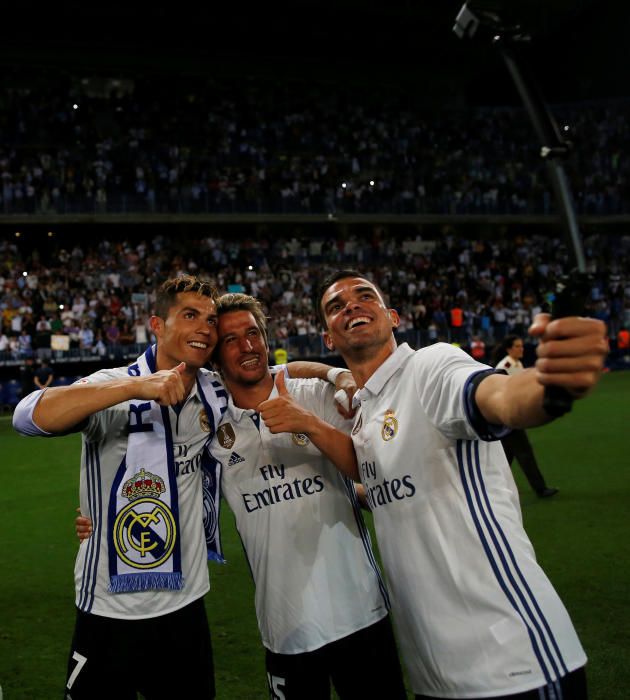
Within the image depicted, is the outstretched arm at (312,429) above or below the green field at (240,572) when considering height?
above

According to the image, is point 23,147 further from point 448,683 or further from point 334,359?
point 448,683

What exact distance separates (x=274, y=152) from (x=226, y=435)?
111 feet

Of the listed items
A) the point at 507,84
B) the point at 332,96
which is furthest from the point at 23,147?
the point at 507,84

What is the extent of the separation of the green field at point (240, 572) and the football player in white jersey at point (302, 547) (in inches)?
18.9

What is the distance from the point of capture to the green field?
4766 mm

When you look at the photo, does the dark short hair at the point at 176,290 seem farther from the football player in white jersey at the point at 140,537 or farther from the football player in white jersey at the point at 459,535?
the football player in white jersey at the point at 459,535

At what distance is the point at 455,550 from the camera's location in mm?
2461

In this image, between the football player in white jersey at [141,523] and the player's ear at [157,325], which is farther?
the player's ear at [157,325]

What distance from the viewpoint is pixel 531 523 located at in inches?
312

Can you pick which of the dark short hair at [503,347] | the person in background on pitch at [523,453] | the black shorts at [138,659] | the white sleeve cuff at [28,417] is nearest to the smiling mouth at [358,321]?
the white sleeve cuff at [28,417]

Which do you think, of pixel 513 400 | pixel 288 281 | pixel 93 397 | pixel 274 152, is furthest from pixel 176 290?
pixel 274 152

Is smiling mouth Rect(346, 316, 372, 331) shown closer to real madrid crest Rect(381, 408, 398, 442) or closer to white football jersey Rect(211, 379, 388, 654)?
real madrid crest Rect(381, 408, 398, 442)

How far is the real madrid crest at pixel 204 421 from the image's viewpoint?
3.32 meters

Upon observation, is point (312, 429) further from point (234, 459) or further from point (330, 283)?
point (330, 283)
